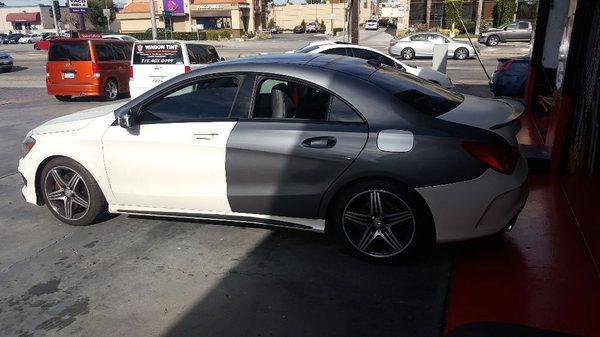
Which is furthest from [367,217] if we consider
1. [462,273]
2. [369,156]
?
[462,273]

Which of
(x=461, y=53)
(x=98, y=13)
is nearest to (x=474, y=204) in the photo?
(x=461, y=53)

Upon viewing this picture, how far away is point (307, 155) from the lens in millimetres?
3648

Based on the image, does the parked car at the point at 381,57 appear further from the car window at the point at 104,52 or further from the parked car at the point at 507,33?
the parked car at the point at 507,33

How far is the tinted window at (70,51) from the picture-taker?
1314 centimetres

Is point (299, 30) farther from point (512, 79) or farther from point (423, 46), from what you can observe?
point (512, 79)

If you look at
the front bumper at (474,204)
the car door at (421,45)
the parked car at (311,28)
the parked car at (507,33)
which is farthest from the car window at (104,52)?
the parked car at (311,28)

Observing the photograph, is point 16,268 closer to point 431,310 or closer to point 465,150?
point 431,310

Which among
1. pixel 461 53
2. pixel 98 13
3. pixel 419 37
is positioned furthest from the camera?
pixel 98 13

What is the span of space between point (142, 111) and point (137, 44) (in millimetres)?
7926

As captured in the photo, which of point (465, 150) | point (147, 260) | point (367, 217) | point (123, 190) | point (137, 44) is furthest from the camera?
point (137, 44)

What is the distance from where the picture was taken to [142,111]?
417cm

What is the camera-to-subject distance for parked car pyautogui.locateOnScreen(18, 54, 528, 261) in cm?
342

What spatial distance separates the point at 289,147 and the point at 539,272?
202 cm

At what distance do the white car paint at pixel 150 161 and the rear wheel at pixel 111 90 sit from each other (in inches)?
387
